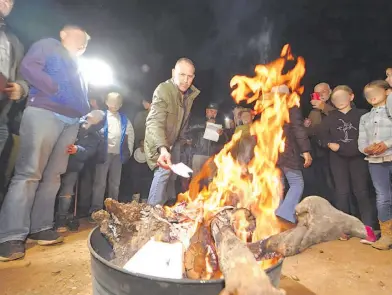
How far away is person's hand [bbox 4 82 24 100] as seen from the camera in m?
3.34

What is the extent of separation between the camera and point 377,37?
11922mm

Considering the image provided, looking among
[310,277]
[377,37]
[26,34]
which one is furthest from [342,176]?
[377,37]

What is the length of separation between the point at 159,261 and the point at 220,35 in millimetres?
17579

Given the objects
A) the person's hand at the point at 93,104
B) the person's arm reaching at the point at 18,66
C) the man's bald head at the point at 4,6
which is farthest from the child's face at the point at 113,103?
the man's bald head at the point at 4,6

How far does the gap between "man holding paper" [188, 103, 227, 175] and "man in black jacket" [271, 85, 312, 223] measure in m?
1.60

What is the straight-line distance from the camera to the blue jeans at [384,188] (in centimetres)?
419

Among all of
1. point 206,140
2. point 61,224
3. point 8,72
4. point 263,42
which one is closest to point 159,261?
point 8,72

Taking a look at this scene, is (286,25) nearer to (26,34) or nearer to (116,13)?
(116,13)

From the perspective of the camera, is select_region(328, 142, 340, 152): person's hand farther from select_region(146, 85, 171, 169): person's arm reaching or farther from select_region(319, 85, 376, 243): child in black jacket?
select_region(146, 85, 171, 169): person's arm reaching

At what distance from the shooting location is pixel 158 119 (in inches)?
153

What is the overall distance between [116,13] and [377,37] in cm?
1132

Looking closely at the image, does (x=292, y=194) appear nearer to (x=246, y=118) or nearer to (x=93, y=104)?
(x=246, y=118)

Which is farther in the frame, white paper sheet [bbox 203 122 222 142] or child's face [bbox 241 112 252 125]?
child's face [bbox 241 112 252 125]

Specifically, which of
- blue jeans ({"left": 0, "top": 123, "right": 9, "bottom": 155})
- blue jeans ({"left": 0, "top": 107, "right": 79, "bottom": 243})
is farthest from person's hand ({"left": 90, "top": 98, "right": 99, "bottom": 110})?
blue jeans ({"left": 0, "top": 123, "right": 9, "bottom": 155})
